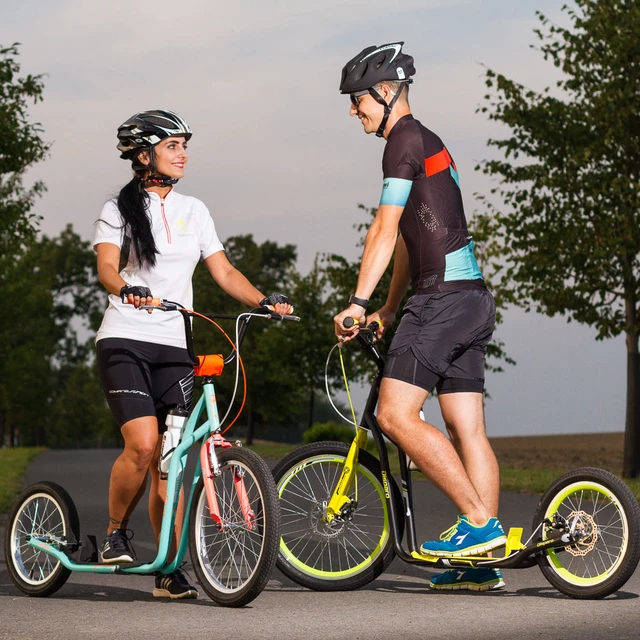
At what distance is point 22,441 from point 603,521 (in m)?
89.6

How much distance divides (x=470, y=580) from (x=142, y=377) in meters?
1.96

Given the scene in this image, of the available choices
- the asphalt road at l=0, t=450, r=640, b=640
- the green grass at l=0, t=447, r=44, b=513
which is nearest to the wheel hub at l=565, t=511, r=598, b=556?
the asphalt road at l=0, t=450, r=640, b=640

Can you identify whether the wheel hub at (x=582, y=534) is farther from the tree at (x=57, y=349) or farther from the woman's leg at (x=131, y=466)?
the tree at (x=57, y=349)

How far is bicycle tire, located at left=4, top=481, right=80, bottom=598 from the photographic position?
19.6ft

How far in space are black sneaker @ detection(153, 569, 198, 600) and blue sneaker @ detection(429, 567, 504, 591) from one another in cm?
126

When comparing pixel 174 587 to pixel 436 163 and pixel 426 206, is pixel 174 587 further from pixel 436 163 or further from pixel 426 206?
pixel 436 163

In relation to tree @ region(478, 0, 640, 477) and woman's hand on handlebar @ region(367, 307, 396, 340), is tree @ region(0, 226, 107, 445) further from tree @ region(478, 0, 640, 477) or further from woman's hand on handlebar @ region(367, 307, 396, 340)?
woman's hand on handlebar @ region(367, 307, 396, 340)

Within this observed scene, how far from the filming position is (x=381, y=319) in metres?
6.07

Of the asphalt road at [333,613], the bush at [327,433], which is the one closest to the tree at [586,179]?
the bush at [327,433]

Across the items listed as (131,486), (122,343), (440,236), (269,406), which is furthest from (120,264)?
(269,406)

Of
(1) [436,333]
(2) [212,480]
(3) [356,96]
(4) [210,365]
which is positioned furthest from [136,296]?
(3) [356,96]

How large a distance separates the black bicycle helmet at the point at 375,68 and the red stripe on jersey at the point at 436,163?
43 centimetres

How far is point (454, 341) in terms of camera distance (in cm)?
562

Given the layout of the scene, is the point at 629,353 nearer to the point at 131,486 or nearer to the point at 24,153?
the point at 24,153
